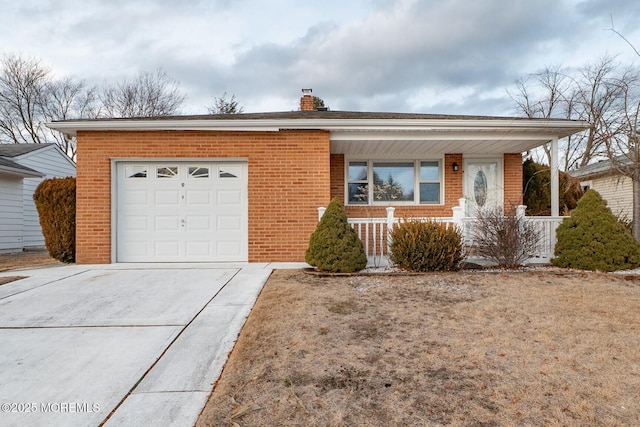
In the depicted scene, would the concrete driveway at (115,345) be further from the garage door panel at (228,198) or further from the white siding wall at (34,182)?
the white siding wall at (34,182)

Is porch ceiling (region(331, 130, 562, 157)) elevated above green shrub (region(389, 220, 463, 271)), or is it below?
above

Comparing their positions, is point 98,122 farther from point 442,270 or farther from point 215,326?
point 442,270

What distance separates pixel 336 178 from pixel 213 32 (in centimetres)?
668

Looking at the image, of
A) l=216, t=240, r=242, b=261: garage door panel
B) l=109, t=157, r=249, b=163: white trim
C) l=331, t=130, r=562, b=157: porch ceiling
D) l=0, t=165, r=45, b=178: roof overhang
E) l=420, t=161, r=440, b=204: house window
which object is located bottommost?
l=216, t=240, r=242, b=261: garage door panel

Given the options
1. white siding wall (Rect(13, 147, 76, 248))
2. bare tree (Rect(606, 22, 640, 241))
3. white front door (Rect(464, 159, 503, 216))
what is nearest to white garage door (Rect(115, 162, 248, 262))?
white front door (Rect(464, 159, 503, 216))

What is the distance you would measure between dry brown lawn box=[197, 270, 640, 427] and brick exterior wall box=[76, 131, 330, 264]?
8.74 feet

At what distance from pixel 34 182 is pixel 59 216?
29.1 feet

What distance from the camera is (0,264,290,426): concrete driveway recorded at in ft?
7.33

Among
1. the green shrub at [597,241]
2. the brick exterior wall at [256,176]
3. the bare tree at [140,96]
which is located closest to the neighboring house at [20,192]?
the brick exterior wall at [256,176]

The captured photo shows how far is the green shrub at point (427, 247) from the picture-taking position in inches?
232

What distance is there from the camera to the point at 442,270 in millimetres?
6000

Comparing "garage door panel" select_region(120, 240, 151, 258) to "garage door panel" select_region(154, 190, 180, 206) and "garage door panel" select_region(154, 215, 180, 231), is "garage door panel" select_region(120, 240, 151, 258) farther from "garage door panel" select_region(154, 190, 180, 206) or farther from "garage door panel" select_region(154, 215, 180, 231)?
"garage door panel" select_region(154, 190, 180, 206)

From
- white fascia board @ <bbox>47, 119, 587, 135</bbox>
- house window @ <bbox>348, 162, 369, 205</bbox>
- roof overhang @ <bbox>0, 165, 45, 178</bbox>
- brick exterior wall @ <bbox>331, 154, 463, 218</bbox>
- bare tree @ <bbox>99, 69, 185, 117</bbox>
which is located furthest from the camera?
bare tree @ <bbox>99, 69, 185, 117</bbox>

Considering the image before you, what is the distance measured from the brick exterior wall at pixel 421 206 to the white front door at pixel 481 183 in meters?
0.29
